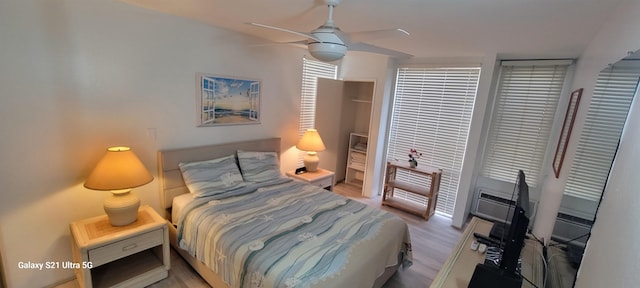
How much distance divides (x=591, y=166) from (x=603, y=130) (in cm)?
18

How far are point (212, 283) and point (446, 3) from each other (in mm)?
2613

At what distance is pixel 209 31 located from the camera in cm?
268

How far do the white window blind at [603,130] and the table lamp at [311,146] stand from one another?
8.41 ft

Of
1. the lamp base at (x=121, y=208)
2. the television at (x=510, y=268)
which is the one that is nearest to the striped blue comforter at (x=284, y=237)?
the lamp base at (x=121, y=208)

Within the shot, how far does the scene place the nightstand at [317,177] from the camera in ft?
11.4

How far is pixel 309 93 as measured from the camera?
4020 millimetres

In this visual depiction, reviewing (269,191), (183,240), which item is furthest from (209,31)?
(183,240)

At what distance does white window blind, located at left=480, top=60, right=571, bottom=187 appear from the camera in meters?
3.07

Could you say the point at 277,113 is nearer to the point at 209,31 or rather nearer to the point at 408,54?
the point at 209,31

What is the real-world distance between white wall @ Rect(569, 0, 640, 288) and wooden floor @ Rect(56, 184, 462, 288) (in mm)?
1517

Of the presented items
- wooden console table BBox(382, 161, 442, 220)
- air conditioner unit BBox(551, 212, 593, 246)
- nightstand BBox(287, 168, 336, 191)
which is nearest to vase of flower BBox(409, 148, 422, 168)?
wooden console table BBox(382, 161, 442, 220)

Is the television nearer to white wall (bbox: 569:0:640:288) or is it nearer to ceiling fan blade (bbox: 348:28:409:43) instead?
white wall (bbox: 569:0:640:288)

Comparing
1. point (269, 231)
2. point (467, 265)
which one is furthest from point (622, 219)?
point (269, 231)

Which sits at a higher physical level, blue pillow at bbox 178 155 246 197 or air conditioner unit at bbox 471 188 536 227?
blue pillow at bbox 178 155 246 197
